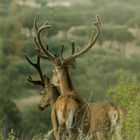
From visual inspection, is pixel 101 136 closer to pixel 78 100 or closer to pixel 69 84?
pixel 78 100

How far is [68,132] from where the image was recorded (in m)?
8.80

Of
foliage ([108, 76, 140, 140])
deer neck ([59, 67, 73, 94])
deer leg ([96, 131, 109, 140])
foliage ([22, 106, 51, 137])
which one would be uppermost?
deer neck ([59, 67, 73, 94])

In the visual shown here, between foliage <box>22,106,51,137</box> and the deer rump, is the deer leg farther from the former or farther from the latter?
foliage <box>22,106,51,137</box>

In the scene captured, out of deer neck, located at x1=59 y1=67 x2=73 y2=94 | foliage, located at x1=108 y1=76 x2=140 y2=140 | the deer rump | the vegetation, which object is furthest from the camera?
the vegetation

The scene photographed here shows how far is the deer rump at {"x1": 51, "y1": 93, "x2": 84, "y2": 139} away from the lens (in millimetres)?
8773

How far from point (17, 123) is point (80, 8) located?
57.0m

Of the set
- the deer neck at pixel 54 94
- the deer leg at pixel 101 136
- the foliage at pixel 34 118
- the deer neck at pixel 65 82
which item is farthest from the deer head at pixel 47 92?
the foliage at pixel 34 118

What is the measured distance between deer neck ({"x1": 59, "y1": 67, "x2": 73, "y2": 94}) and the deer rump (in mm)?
1183

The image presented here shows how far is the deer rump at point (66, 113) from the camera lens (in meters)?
8.77

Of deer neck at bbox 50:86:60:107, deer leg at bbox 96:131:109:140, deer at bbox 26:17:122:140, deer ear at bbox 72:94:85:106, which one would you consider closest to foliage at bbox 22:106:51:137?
deer at bbox 26:17:122:140

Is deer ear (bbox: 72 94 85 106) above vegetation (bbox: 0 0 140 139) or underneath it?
above

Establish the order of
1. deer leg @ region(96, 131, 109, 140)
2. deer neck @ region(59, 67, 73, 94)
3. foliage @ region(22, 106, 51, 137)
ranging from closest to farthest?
1. deer leg @ region(96, 131, 109, 140)
2. deer neck @ region(59, 67, 73, 94)
3. foliage @ region(22, 106, 51, 137)

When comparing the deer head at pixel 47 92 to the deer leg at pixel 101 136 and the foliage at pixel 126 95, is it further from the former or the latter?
the deer leg at pixel 101 136

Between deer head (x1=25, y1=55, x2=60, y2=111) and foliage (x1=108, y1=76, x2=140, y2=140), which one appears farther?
deer head (x1=25, y1=55, x2=60, y2=111)
